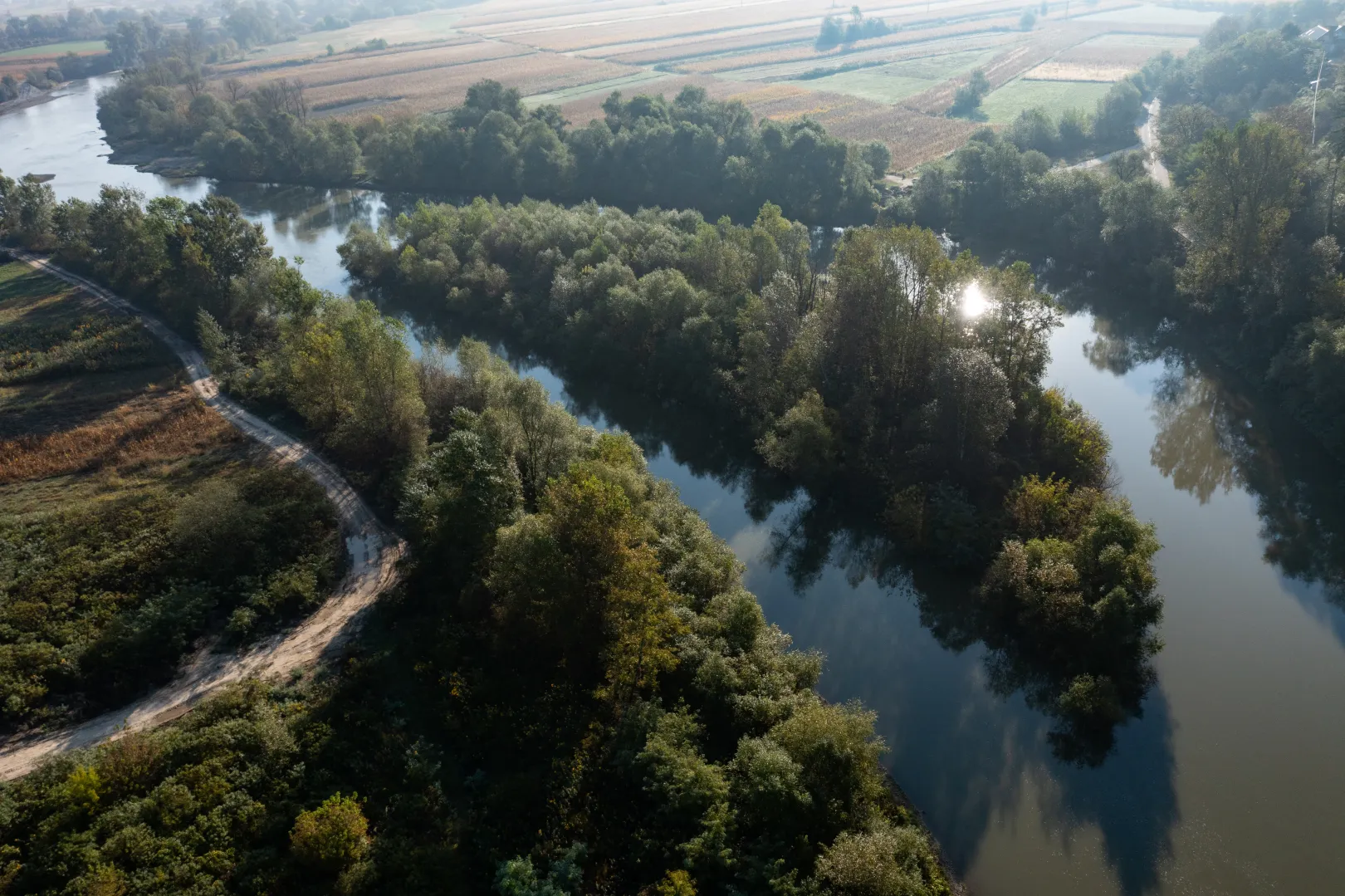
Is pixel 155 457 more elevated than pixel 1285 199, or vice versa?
pixel 1285 199

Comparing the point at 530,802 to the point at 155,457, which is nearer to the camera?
the point at 530,802

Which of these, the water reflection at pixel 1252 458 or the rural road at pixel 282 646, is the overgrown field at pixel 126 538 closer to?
the rural road at pixel 282 646

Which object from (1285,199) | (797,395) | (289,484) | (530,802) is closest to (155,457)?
(289,484)

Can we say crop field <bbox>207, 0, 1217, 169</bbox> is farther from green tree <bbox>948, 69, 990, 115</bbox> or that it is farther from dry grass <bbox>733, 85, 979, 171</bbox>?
green tree <bbox>948, 69, 990, 115</bbox>

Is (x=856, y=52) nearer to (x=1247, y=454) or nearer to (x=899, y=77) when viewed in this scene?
(x=899, y=77)

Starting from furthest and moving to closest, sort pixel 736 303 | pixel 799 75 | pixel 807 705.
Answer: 1. pixel 799 75
2. pixel 736 303
3. pixel 807 705

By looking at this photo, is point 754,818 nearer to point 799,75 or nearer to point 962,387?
point 962,387
